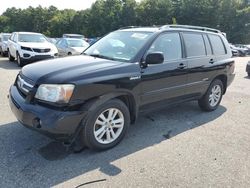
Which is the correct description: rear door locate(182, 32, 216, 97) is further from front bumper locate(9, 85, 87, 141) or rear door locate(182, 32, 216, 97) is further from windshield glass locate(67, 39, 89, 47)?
windshield glass locate(67, 39, 89, 47)

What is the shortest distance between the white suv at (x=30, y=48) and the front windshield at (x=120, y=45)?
7753mm

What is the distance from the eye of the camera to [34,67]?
4383 mm

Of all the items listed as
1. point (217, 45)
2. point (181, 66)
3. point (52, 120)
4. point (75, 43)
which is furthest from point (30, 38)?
point (52, 120)

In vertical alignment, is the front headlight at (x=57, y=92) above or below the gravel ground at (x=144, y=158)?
above

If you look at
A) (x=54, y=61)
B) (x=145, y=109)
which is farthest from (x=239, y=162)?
(x=54, y=61)

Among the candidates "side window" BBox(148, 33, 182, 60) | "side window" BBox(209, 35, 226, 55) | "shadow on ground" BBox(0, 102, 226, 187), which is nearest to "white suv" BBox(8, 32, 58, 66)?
"shadow on ground" BBox(0, 102, 226, 187)

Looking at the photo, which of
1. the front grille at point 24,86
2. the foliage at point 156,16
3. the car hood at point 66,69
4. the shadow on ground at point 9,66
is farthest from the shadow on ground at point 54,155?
the foliage at point 156,16

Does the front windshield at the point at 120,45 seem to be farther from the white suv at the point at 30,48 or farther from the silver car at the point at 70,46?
the silver car at the point at 70,46

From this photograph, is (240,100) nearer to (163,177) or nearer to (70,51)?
(163,177)

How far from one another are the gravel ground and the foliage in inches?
1876

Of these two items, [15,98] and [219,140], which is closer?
[15,98]

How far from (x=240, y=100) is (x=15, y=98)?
5.74 metres

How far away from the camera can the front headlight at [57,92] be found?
3.72 meters

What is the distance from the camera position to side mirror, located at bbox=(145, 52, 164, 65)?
4.45m
